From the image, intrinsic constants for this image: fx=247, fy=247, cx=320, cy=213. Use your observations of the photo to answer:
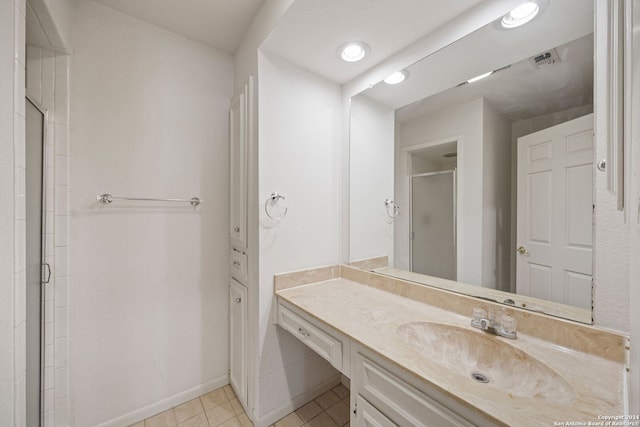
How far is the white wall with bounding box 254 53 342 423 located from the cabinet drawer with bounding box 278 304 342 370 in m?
0.13

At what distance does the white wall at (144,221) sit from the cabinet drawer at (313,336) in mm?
631

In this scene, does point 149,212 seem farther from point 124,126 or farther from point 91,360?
point 91,360

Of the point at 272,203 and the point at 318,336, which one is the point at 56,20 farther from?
the point at 318,336

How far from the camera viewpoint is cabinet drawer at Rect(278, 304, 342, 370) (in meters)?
1.05

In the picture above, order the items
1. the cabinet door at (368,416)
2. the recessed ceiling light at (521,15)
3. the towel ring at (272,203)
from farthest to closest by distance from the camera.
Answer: the towel ring at (272,203), the recessed ceiling light at (521,15), the cabinet door at (368,416)

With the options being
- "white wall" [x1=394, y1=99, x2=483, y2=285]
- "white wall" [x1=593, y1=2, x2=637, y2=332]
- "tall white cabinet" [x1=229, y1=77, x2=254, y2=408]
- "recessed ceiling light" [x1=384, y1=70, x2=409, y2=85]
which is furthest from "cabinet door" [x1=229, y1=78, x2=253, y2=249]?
"white wall" [x1=593, y1=2, x2=637, y2=332]

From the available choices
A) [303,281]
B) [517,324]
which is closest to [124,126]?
[303,281]

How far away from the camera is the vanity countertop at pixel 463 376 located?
583 mm

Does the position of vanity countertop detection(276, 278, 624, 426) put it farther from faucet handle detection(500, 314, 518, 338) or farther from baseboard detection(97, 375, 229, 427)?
baseboard detection(97, 375, 229, 427)

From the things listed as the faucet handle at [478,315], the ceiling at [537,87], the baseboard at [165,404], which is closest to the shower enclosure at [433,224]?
the faucet handle at [478,315]

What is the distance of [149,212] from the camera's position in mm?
1504

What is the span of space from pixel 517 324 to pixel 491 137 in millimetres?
810

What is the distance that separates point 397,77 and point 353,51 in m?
0.29

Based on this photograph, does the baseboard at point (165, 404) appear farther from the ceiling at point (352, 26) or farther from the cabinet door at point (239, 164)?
the ceiling at point (352, 26)
